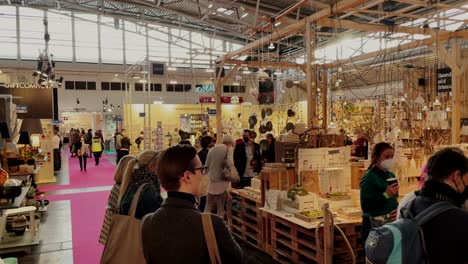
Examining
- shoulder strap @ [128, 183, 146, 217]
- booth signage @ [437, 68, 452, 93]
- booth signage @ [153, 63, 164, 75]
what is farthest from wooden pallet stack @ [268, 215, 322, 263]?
booth signage @ [153, 63, 164, 75]

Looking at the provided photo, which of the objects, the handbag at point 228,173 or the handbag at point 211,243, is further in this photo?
the handbag at point 228,173

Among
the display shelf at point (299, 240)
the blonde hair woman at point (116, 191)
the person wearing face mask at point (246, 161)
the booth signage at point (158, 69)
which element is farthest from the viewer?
the booth signage at point (158, 69)

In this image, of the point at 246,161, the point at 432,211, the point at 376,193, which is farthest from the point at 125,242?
the point at 246,161

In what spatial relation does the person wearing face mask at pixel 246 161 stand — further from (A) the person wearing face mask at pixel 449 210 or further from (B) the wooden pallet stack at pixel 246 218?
(A) the person wearing face mask at pixel 449 210

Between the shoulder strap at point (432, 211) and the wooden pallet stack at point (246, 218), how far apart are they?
3.46m

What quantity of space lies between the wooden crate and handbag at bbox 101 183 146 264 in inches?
82.1

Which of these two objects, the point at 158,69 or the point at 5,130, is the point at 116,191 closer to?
the point at 5,130

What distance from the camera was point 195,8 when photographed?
14.7m

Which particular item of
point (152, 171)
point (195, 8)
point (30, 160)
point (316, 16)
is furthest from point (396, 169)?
point (195, 8)

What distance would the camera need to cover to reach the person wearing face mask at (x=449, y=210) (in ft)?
5.29

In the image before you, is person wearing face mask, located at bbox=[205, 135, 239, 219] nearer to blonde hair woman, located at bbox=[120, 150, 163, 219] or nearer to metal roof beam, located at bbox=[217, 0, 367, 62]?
metal roof beam, located at bbox=[217, 0, 367, 62]

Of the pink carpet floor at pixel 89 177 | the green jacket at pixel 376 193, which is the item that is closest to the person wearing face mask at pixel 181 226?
the green jacket at pixel 376 193

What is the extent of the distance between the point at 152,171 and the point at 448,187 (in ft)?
6.43

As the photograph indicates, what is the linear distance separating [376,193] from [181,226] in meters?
2.33
